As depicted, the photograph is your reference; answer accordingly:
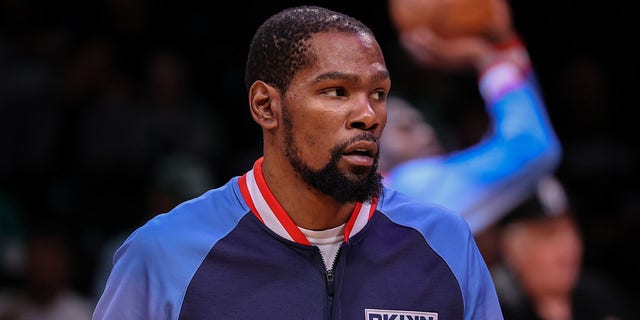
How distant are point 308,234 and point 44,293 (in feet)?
12.8

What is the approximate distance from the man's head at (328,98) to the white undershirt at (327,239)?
0.11 m

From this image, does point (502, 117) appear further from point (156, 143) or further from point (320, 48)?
point (156, 143)

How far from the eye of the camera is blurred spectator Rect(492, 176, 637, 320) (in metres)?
4.87

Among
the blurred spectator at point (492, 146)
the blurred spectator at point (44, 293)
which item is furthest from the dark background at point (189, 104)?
the blurred spectator at point (492, 146)

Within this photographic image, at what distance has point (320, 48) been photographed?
261cm

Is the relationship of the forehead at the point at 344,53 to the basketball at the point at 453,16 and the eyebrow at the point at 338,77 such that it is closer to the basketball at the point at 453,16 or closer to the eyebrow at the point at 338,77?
the eyebrow at the point at 338,77

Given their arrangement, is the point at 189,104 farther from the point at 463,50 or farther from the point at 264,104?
the point at 264,104

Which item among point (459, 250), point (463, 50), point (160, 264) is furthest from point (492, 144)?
point (160, 264)

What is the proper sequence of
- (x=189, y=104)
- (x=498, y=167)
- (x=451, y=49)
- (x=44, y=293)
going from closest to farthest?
(x=498, y=167) → (x=451, y=49) → (x=44, y=293) → (x=189, y=104)

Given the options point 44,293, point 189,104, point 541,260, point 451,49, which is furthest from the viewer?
point 189,104

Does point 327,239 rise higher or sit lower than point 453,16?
lower

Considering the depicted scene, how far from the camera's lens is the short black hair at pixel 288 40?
2633 millimetres

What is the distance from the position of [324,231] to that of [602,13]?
614cm

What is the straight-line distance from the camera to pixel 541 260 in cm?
498
